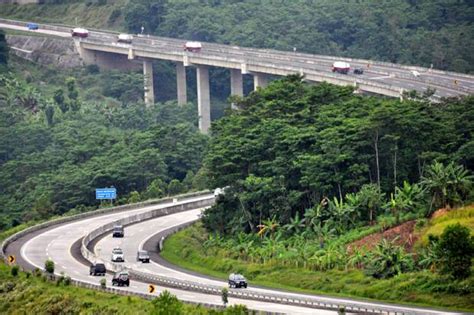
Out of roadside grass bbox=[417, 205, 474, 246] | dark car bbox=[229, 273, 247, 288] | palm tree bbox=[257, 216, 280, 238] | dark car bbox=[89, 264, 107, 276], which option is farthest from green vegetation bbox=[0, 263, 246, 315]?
roadside grass bbox=[417, 205, 474, 246]

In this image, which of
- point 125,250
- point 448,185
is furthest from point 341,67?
point 448,185

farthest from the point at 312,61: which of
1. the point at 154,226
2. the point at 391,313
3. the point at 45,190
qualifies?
the point at 391,313

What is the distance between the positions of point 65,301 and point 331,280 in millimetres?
17739

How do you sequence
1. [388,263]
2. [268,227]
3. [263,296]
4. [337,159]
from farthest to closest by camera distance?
[337,159] → [268,227] → [388,263] → [263,296]

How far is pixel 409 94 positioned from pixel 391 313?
6425cm

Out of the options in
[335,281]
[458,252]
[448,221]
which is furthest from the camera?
[448,221]

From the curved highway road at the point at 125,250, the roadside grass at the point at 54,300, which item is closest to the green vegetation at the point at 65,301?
the roadside grass at the point at 54,300

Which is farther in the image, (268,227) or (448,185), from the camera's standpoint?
(268,227)

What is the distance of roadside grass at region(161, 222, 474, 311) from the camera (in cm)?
9938

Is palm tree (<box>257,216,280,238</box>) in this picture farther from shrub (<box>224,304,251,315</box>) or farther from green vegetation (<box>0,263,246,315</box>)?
shrub (<box>224,304,251,315</box>)

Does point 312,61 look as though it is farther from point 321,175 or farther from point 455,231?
point 455,231

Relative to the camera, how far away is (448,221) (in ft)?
364

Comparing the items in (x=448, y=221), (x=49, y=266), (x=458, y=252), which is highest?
(x=458, y=252)

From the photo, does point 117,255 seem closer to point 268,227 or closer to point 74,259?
point 74,259
